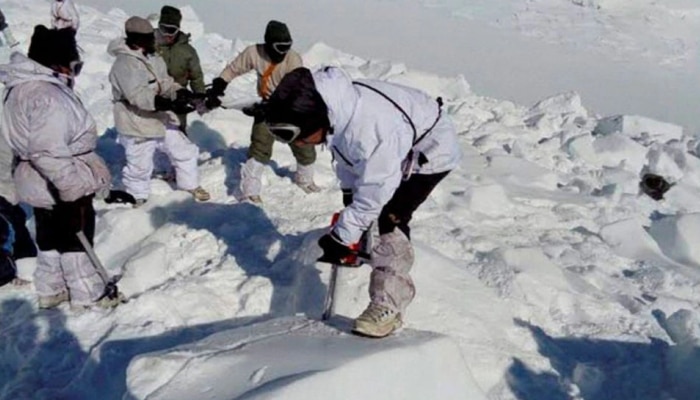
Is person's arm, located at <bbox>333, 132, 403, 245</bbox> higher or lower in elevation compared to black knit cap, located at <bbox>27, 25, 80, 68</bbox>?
lower

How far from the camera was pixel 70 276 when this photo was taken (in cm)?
416

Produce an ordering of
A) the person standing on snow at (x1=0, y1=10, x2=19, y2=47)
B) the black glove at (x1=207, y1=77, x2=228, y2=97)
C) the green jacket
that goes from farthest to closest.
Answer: the person standing on snow at (x1=0, y1=10, x2=19, y2=47) → the green jacket → the black glove at (x1=207, y1=77, x2=228, y2=97)

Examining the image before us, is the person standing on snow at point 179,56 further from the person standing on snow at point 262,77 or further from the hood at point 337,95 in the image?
the hood at point 337,95

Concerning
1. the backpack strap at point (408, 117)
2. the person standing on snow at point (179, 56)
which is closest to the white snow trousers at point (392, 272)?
the backpack strap at point (408, 117)

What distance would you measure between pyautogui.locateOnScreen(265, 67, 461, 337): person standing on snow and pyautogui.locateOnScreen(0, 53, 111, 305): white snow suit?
1.33 m

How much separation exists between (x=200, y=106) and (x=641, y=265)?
11.1ft

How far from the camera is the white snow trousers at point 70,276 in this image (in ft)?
13.6

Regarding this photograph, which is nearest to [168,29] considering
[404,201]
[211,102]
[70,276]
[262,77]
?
[262,77]

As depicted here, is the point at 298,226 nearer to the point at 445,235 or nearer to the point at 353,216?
the point at 445,235

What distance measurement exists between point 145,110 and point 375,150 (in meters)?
2.52

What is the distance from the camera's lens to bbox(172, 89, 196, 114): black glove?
495 centimetres

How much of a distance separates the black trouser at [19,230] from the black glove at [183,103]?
1222mm

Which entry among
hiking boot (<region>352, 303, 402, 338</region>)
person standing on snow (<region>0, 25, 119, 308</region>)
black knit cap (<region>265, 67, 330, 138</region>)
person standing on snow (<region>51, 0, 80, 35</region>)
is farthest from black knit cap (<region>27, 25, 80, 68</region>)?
person standing on snow (<region>51, 0, 80, 35</region>)

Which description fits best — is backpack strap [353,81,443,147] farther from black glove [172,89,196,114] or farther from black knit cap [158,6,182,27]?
black knit cap [158,6,182,27]
